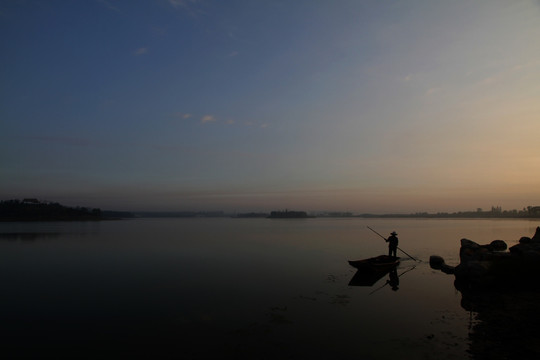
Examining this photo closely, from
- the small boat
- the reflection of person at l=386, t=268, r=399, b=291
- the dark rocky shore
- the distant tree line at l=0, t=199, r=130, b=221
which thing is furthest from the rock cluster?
the distant tree line at l=0, t=199, r=130, b=221

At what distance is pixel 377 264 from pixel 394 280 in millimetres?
1303

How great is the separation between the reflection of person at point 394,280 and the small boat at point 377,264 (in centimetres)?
42

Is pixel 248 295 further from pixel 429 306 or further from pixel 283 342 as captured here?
pixel 429 306

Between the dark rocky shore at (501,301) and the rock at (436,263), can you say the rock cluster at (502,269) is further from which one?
the rock at (436,263)

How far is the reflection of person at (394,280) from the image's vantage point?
17.8m

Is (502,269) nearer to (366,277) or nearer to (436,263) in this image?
(366,277)

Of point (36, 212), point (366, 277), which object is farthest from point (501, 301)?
point (36, 212)

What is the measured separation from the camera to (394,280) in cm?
1938

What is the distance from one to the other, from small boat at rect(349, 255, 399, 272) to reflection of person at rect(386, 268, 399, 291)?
1.37 feet

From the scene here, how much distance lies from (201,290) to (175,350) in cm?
748

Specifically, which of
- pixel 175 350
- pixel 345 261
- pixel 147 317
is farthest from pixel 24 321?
pixel 345 261

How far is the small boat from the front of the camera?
19922 mm

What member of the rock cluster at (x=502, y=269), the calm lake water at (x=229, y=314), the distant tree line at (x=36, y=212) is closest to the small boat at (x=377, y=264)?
the calm lake water at (x=229, y=314)

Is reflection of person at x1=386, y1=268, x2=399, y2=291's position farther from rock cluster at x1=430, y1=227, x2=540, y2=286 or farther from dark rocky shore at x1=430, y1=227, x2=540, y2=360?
rock cluster at x1=430, y1=227, x2=540, y2=286
